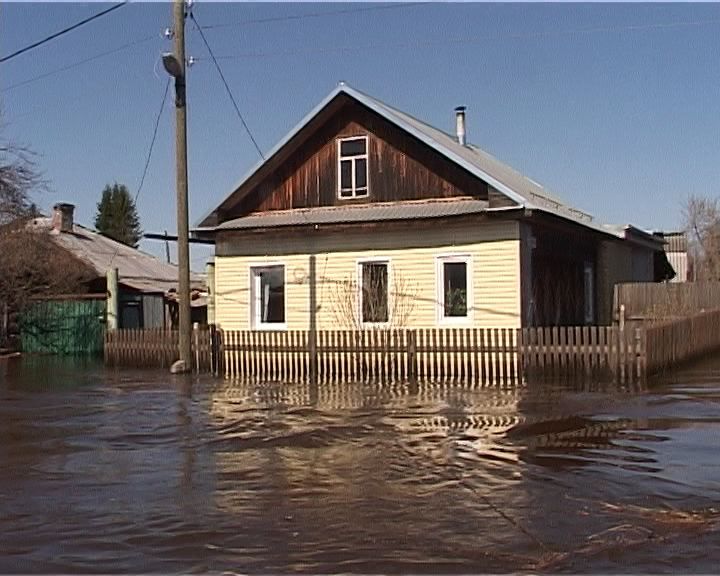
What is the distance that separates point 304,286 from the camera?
2253 centimetres

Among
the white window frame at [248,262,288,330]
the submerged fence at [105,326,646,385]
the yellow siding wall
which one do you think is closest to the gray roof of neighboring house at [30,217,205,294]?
the yellow siding wall

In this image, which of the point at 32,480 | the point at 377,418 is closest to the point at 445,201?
the point at 377,418

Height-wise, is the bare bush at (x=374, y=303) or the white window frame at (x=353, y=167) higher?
the white window frame at (x=353, y=167)

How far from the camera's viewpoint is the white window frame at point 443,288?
2067 cm

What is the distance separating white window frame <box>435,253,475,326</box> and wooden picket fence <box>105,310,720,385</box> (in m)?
2.17

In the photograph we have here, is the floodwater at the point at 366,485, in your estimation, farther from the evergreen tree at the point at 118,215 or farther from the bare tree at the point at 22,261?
the evergreen tree at the point at 118,215

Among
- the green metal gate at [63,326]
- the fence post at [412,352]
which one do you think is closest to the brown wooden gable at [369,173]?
the fence post at [412,352]

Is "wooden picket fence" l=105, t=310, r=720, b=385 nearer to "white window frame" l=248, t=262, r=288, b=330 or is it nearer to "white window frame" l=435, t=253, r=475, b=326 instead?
"white window frame" l=248, t=262, r=288, b=330

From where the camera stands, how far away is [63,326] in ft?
99.9

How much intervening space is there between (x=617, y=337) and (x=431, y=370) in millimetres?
3633

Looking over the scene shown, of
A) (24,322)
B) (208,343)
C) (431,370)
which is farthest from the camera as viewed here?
(24,322)

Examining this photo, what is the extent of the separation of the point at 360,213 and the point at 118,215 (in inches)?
2689

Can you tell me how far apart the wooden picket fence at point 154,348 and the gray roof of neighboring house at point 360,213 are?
280 cm

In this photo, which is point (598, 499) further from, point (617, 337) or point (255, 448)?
point (617, 337)
